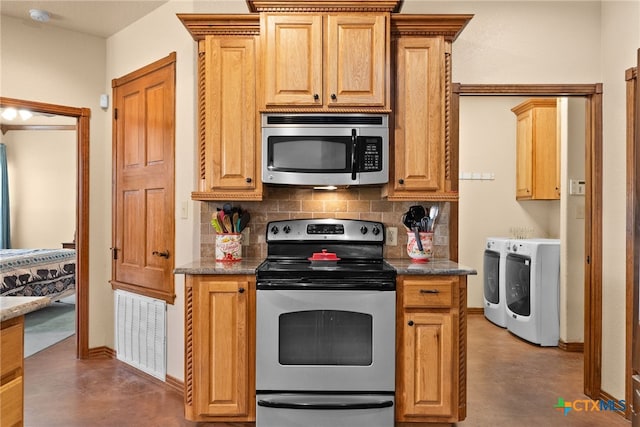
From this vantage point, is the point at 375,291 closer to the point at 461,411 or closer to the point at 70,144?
the point at 461,411

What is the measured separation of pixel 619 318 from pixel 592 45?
180 centimetres

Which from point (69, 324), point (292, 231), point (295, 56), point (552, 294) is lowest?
point (69, 324)

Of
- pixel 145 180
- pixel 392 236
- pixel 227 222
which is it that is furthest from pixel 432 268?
pixel 145 180

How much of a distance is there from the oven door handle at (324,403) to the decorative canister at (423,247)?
0.83 m

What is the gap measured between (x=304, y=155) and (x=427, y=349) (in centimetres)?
127

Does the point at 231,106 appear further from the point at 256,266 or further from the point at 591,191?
the point at 591,191

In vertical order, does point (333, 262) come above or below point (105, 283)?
→ above

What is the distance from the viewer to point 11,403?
129 centimetres

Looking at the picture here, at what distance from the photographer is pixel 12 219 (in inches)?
Result: 277

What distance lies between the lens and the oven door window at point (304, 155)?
8.17 ft

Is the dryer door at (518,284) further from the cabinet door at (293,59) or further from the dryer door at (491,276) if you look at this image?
the cabinet door at (293,59)

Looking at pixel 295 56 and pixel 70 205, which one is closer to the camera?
pixel 295 56

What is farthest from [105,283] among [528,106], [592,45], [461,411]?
[528,106]

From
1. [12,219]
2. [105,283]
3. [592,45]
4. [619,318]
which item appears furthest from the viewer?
[12,219]
